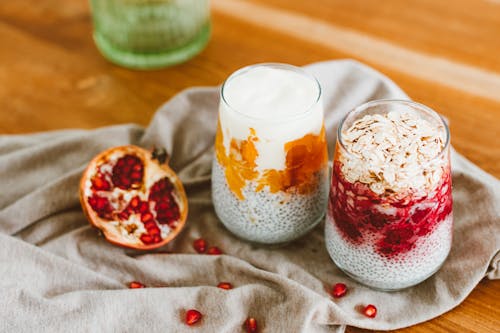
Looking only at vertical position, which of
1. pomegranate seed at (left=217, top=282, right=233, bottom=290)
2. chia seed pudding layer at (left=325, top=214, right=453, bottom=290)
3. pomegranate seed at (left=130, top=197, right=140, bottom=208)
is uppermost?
chia seed pudding layer at (left=325, top=214, right=453, bottom=290)

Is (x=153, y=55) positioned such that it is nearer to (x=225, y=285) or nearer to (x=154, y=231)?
(x=154, y=231)

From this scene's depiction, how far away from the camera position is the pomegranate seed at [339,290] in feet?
3.31

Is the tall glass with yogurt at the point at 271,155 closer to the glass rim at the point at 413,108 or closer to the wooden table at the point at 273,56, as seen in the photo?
the glass rim at the point at 413,108

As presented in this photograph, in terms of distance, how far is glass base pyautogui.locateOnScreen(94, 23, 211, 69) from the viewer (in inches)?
59.4

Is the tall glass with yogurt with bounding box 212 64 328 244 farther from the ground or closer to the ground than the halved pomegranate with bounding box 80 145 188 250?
farther from the ground

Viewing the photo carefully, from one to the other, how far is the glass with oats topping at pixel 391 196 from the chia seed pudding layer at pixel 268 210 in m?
0.06

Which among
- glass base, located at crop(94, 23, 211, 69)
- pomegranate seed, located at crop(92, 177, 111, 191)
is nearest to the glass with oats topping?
pomegranate seed, located at crop(92, 177, 111, 191)

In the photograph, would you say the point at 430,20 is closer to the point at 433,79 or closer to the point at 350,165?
the point at 433,79

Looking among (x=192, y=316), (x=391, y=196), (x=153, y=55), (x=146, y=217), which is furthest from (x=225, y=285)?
(x=153, y=55)

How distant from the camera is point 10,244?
3.45 ft

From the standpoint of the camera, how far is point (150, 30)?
147 centimetres

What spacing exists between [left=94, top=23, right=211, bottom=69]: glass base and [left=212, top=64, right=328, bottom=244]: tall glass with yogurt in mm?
500

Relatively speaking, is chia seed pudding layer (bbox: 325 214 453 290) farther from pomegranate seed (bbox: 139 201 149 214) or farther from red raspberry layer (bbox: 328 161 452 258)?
pomegranate seed (bbox: 139 201 149 214)

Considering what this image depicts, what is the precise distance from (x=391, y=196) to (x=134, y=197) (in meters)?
0.48
